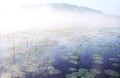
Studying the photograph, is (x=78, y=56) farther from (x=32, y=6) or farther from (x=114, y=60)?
(x=32, y=6)

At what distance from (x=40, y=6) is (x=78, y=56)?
152 ft

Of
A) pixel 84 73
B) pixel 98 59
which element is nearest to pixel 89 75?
pixel 84 73

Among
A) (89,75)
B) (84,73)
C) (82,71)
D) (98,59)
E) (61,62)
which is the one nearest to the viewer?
(89,75)

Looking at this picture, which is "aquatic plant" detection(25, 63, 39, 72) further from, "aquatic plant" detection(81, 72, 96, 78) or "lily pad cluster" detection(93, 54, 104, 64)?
"lily pad cluster" detection(93, 54, 104, 64)

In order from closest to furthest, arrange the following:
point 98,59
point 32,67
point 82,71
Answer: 1. point 82,71
2. point 32,67
3. point 98,59

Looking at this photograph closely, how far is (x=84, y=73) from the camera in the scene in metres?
5.47

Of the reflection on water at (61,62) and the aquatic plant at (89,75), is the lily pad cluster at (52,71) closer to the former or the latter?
the reflection on water at (61,62)

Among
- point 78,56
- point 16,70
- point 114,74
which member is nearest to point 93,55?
point 78,56

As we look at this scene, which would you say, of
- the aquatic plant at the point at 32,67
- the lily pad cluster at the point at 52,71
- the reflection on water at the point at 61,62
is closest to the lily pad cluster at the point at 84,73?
the reflection on water at the point at 61,62

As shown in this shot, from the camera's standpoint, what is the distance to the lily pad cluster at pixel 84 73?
208 inches

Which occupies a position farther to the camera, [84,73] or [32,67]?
[32,67]

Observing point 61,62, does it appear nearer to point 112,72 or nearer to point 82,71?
point 82,71

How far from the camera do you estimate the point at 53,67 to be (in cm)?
598

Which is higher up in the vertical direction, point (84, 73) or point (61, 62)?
point (61, 62)
